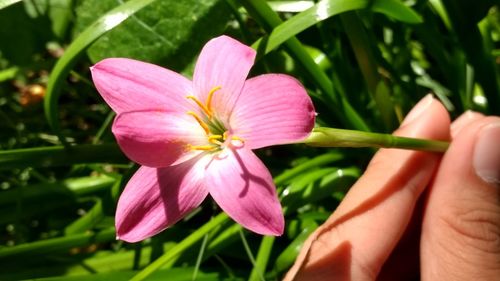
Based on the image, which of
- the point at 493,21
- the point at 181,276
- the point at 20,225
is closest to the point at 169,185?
the point at 181,276

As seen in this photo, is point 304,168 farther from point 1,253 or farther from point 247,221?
point 1,253

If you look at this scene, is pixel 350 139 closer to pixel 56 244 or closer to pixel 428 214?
pixel 428 214

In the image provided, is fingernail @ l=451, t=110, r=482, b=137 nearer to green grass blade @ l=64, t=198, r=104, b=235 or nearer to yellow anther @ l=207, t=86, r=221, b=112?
yellow anther @ l=207, t=86, r=221, b=112

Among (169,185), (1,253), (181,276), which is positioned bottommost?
(181,276)

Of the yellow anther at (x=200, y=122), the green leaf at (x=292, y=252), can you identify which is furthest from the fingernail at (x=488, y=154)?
the yellow anther at (x=200, y=122)

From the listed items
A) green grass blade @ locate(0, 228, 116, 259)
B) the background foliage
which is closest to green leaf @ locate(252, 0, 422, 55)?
the background foliage
